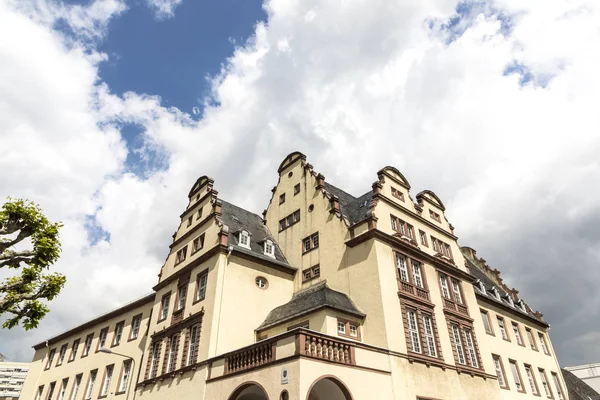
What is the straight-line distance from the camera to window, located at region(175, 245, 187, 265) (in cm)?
3069

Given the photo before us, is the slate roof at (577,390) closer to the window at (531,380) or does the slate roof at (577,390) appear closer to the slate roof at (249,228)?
the window at (531,380)

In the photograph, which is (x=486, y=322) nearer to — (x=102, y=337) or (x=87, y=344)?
(x=102, y=337)

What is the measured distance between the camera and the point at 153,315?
2992cm

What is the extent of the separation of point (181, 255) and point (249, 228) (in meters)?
5.27

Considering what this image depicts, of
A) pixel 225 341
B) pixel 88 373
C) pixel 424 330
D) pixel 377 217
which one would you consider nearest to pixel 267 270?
pixel 225 341

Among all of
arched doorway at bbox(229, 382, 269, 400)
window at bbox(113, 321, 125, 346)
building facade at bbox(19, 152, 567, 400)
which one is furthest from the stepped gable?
window at bbox(113, 321, 125, 346)

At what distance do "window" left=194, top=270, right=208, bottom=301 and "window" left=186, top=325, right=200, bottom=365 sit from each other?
180 centimetres

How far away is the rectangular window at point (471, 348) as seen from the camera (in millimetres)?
26266

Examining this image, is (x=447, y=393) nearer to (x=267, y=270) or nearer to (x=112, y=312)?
(x=267, y=270)

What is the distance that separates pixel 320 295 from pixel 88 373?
2347cm

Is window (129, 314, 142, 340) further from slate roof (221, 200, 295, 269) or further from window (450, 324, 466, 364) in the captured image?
window (450, 324, 466, 364)

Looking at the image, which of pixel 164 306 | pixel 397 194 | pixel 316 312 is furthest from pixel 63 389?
pixel 397 194

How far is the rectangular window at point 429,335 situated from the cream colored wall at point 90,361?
64.8 ft

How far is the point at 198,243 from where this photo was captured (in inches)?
1157
